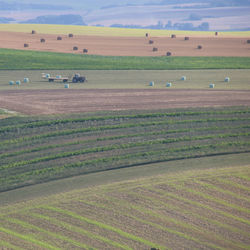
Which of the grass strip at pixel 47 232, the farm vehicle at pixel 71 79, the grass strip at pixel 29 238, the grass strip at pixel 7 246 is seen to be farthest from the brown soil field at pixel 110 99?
the grass strip at pixel 7 246

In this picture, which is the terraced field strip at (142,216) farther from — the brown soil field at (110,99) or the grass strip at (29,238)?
the brown soil field at (110,99)

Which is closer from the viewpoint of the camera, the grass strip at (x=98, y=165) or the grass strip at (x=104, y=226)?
the grass strip at (x=104, y=226)

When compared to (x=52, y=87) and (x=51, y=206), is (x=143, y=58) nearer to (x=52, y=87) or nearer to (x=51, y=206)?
(x=52, y=87)

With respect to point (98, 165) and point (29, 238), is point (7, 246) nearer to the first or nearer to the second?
point (29, 238)

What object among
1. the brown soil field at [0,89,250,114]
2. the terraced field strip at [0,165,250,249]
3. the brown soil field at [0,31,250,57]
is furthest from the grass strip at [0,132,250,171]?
the brown soil field at [0,31,250,57]

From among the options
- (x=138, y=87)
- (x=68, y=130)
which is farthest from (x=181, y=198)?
(x=138, y=87)

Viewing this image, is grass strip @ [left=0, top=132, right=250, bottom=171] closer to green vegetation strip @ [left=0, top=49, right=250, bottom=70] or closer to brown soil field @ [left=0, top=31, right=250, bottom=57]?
green vegetation strip @ [left=0, top=49, right=250, bottom=70]
